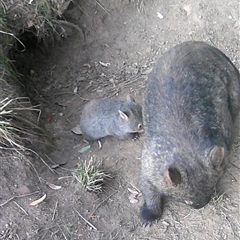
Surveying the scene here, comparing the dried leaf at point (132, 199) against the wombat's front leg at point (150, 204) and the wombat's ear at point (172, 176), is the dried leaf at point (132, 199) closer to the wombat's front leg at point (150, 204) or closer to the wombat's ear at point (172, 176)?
the wombat's front leg at point (150, 204)

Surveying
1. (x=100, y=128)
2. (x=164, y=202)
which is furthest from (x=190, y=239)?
(x=100, y=128)

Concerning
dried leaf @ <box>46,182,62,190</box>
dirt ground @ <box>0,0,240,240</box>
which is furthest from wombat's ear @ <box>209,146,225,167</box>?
dried leaf @ <box>46,182,62,190</box>

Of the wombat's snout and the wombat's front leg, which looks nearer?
the wombat's snout

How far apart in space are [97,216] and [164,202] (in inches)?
27.5

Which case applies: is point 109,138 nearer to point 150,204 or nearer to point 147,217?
point 150,204

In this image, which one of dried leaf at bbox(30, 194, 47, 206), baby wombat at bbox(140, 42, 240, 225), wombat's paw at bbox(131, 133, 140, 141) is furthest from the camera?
wombat's paw at bbox(131, 133, 140, 141)

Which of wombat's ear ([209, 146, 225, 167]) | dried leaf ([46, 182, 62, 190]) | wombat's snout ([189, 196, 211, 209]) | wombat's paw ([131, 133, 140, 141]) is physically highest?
wombat's ear ([209, 146, 225, 167])

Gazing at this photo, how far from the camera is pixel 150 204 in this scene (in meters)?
5.32

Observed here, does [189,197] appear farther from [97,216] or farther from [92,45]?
[92,45]

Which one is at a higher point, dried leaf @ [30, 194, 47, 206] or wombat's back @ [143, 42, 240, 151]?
wombat's back @ [143, 42, 240, 151]

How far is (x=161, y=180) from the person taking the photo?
5.05 meters

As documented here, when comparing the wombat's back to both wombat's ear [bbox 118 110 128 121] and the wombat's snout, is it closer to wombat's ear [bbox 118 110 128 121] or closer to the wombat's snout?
wombat's ear [bbox 118 110 128 121]

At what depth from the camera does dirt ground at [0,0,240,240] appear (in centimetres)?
510

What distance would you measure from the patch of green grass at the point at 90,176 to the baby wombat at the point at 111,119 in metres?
0.64
